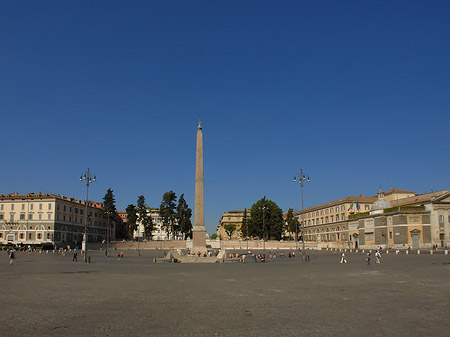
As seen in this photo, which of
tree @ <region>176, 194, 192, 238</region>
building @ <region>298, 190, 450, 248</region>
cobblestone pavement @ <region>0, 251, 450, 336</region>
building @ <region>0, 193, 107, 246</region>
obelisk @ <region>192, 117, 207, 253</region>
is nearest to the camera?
cobblestone pavement @ <region>0, 251, 450, 336</region>

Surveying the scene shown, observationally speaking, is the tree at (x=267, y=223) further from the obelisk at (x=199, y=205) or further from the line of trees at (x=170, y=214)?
the obelisk at (x=199, y=205)

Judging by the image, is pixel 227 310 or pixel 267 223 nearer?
pixel 227 310

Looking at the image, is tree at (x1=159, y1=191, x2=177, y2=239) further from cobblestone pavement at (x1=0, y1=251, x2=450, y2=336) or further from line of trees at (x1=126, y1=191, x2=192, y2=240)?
cobblestone pavement at (x1=0, y1=251, x2=450, y2=336)

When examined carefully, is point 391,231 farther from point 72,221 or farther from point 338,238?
point 72,221

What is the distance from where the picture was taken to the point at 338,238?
9888 cm

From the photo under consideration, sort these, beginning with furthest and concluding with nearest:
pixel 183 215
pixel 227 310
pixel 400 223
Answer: pixel 183 215
pixel 400 223
pixel 227 310

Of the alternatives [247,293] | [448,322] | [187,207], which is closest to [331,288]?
[247,293]

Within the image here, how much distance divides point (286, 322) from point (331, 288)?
794 cm

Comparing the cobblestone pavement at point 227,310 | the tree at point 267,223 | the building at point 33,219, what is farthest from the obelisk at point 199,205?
the building at point 33,219

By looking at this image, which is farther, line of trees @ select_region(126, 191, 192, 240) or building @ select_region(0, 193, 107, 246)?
line of trees @ select_region(126, 191, 192, 240)

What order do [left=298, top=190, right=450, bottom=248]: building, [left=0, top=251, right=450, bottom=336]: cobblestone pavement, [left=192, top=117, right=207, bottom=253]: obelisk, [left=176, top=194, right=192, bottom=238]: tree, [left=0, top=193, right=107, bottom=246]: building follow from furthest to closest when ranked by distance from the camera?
[left=176, top=194, right=192, bottom=238]: tree < [left=0, top=193, right=107, bottom=246]: building < [left=298, top=190, right=450, bottom=248]: building < [left=192, top=117, right=207, bottom=253]: obelisk < [left=0, top=251, right=450, bottom=336]: cobblestone pavement

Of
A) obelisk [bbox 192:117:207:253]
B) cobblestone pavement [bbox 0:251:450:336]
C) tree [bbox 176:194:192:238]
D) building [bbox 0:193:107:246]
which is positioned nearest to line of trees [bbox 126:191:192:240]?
tree [bbox 176:194:192:238]

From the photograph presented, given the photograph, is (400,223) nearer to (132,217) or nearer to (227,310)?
(132,217)

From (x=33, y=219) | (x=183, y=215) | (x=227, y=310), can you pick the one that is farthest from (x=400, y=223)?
(x=33, y=219)
